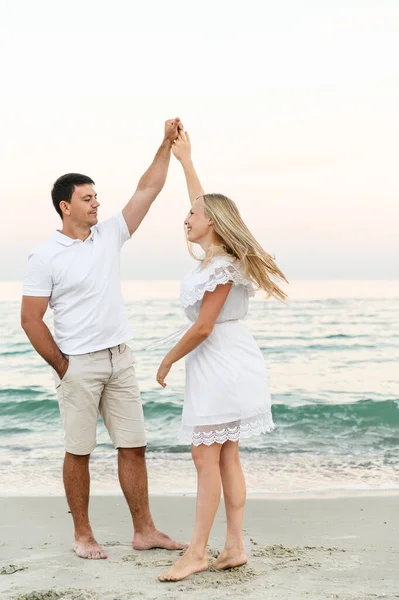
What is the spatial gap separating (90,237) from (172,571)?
185 centimetres

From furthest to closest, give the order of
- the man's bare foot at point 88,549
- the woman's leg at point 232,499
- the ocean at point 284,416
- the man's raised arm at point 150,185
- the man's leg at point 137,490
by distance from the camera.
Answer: the ocean at point 284,416, the man's raised arm at point 150,185, the man's leg at point 137,490, the man's bare foot at point 88,549, the woman's leg at point 232,499

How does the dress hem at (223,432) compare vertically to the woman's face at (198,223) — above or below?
below

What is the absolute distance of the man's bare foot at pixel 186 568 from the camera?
3660mm

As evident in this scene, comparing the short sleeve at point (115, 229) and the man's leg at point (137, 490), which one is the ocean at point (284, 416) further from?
the short sleeve at point (115, 229)

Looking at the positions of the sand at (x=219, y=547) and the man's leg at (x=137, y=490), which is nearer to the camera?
the sand at (x=219, y=547)

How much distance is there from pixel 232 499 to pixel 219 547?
30.2 inches

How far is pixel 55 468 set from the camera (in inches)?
297

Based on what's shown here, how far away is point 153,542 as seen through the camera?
14.3 feet

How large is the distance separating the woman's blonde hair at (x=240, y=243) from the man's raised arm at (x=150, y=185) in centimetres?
87

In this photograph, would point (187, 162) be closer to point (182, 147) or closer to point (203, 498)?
point (182, 147)

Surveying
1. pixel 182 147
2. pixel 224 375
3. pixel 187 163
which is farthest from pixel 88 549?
pixel 182 147

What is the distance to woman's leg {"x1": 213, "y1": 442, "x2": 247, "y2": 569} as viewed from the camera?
12.3 feet

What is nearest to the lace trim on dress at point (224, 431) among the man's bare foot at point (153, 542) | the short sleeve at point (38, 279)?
the man's bare foot at point (153, 542)

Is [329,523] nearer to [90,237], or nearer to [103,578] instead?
[103,578]
